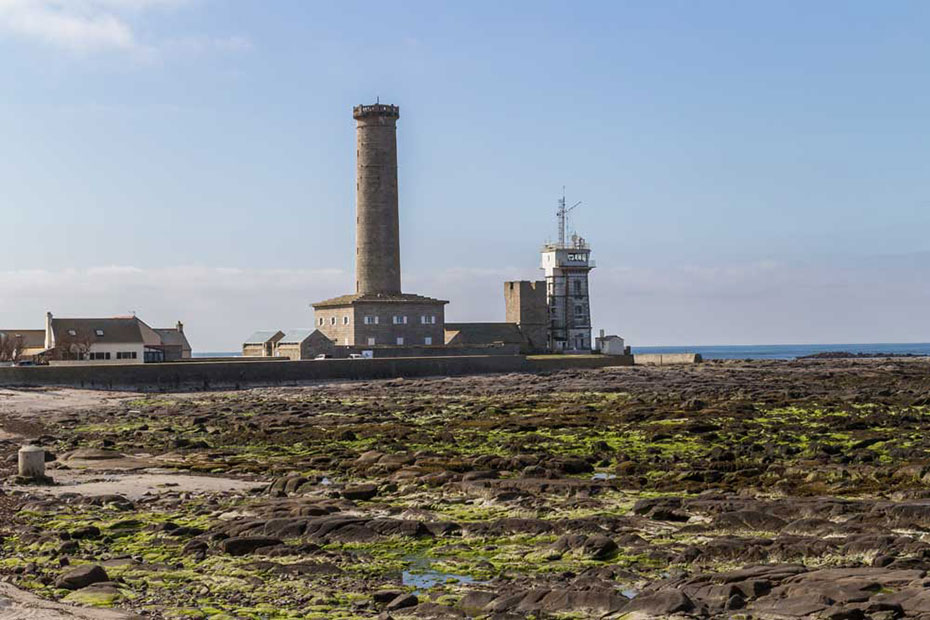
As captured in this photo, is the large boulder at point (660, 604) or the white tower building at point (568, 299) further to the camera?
the white tower building at point (568, 299)

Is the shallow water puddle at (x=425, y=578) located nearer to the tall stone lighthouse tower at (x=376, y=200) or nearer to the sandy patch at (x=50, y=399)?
the sandy patch at (x=50, y=399)

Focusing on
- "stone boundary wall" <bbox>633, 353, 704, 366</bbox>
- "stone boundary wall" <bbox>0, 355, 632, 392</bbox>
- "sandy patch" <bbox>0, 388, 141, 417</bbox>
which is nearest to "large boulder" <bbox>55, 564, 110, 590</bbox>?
"sandy patch" <bbox>0, 388, 141, 417</bbox>

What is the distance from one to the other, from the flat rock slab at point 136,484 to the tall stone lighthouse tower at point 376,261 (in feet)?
129

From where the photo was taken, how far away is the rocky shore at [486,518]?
10.7 meters

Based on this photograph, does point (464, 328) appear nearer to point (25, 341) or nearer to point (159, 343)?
point (159, 343)

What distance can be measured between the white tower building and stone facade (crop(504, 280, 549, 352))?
1.40 metres

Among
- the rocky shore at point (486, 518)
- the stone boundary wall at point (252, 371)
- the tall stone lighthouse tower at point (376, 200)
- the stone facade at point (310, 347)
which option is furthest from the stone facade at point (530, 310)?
the rocky shore at point (486, 518)

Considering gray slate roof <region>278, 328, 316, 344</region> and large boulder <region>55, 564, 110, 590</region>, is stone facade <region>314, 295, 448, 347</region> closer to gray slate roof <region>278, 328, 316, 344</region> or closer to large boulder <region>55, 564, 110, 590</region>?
gray slate roof <region>278, 328, 316, 344</region>

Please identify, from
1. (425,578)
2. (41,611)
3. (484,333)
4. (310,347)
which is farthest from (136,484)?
(484,333)

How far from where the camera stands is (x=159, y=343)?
6600cm

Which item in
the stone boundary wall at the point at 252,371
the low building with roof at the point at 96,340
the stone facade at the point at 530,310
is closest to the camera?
the stone boundary wall at the point at 252,371

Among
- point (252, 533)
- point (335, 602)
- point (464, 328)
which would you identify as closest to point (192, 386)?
point (464, 328)

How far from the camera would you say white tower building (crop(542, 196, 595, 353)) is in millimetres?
73562

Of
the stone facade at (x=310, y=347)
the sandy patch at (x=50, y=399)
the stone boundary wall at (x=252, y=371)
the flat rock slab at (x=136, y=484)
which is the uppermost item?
the stone facade at (x=310, y=347)
